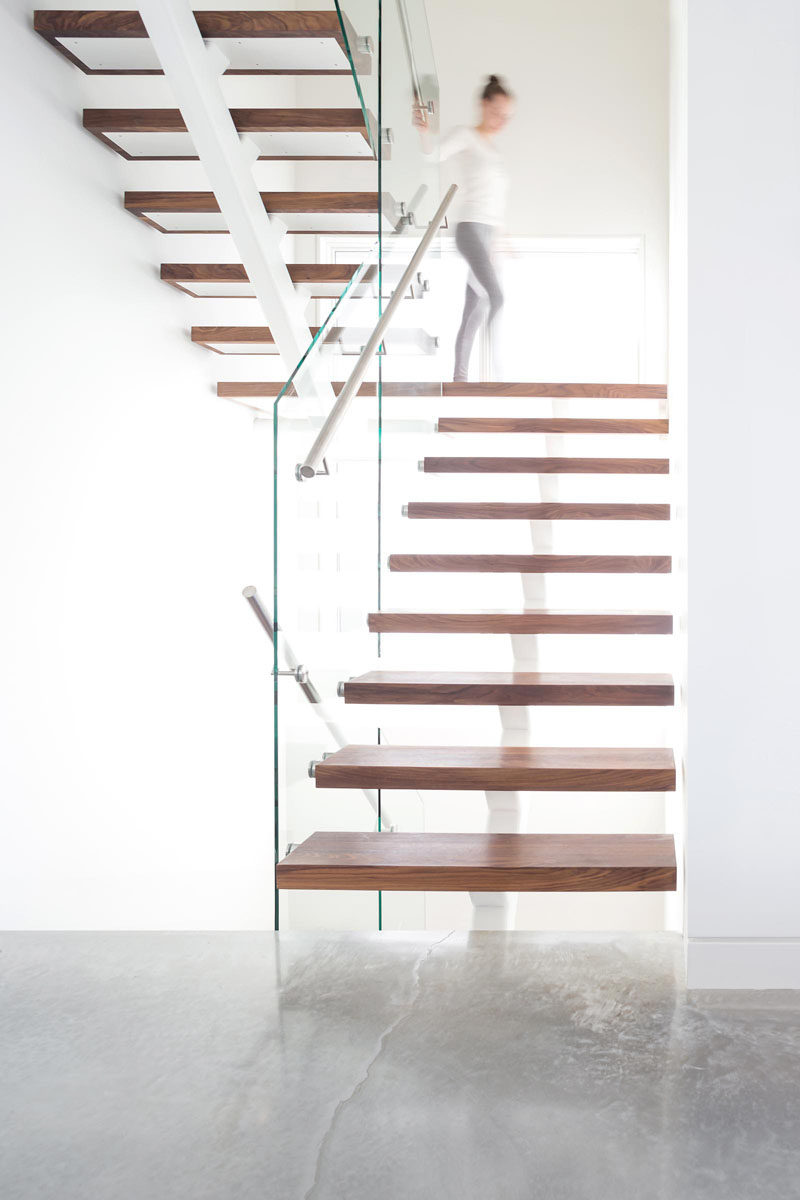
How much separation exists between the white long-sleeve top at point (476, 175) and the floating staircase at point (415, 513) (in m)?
0.33

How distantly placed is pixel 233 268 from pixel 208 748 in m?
1.90

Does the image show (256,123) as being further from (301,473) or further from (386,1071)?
(386,1071)

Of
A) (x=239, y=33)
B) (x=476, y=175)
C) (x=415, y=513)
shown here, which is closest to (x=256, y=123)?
(x=239, y=33)

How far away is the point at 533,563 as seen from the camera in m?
2.89

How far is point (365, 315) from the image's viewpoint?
2.76 m

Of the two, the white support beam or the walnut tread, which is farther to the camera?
the walnut tread

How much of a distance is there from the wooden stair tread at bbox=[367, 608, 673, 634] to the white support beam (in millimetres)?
605

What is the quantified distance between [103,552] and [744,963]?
2.08 metres

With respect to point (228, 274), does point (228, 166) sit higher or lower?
higher

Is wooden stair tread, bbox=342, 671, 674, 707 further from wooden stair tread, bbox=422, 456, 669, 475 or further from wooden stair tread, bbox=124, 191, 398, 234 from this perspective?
wooden stair tread, bbox=124, 191, 398, 234

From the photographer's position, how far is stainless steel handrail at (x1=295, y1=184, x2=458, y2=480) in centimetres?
234

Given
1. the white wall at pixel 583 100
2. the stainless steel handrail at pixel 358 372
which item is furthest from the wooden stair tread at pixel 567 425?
the white wall at pixel 583 100

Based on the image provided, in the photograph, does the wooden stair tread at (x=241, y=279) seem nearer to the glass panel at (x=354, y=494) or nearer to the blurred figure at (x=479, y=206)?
the glass panel at (x=354, y=494)

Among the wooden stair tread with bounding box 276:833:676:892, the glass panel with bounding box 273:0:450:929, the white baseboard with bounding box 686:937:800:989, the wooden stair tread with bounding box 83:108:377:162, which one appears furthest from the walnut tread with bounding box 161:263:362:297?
the white baseboard with bounding box 686:937:800:989
